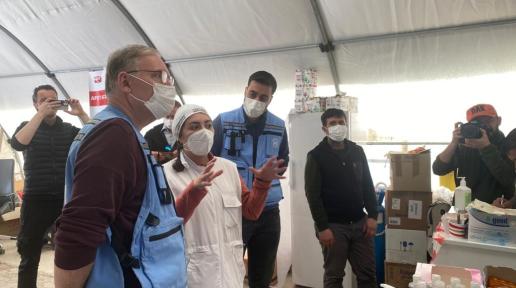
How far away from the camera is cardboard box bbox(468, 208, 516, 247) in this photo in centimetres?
174

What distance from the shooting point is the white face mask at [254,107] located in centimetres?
230

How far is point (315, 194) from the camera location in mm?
2531

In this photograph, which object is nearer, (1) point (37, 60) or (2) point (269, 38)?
(2) point (269, 38)

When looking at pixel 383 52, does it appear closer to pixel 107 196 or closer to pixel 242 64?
pixel 242 64

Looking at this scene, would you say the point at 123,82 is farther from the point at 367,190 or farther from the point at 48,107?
the point at 367,190

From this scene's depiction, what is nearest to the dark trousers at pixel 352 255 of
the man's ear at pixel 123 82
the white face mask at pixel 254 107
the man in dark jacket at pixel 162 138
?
the white face mask at pixel 254 107

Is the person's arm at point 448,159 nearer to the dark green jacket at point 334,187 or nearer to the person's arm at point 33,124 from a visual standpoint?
the dark green jacket at point 334,187

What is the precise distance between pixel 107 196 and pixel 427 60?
319cm

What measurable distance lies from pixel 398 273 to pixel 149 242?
8.82 ft

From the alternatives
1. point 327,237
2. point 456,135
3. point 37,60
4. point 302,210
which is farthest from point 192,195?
point 37,60

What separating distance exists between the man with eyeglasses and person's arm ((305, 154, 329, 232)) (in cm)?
155

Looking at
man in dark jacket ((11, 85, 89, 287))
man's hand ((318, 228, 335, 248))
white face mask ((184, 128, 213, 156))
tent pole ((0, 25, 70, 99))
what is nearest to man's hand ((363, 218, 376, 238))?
man's hand ((318, 228, 335, 248))

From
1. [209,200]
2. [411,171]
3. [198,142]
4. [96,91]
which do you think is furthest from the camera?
[96,91]

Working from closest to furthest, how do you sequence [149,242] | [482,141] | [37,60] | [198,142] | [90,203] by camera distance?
[90,203] < [149,242] < [198,142] < [482,141] < [37,60]
